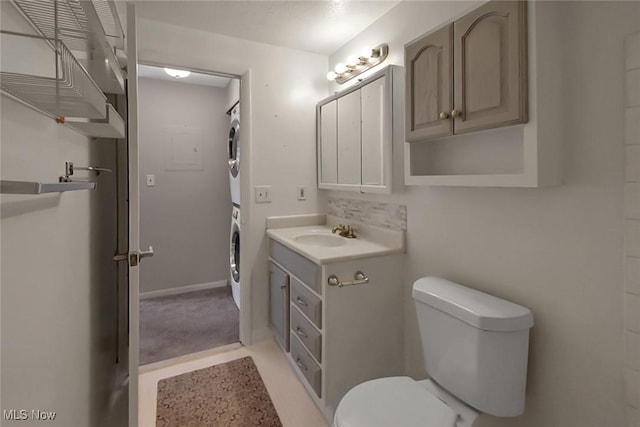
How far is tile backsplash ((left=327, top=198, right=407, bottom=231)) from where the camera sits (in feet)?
5.99

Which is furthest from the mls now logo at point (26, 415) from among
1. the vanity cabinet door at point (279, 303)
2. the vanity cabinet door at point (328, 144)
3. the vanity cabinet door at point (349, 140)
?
the vanity cabinet door at point (328, 144)

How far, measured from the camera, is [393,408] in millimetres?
1115

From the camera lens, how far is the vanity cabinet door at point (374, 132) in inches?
69.0

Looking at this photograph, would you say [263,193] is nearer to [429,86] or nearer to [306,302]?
[306,302]

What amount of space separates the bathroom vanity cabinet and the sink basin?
1.02 ft

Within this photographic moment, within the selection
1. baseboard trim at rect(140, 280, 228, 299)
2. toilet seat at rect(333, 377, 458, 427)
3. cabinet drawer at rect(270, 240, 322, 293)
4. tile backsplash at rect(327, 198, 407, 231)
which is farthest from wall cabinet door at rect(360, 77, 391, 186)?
baseboard trim at rect(140, 280, 228, 299)

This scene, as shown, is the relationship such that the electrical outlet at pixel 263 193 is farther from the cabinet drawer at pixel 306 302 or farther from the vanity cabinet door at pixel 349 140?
the cabinet drawer at pixel 306 302

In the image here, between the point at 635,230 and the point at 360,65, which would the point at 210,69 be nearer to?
the point at 360,65

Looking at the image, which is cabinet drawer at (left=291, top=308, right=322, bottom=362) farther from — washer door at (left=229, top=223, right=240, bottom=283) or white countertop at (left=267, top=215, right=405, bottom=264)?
washer door at (left=229, top=223, right=240, bottom=283)

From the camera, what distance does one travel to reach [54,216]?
91 centimetres

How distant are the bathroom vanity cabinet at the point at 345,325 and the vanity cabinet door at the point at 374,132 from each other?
51cm

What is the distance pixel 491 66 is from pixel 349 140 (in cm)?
106

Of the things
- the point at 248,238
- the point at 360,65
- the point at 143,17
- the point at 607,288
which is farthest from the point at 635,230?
the point at 143,17

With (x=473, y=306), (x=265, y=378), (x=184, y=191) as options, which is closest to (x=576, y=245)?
(x=473, y=306)
